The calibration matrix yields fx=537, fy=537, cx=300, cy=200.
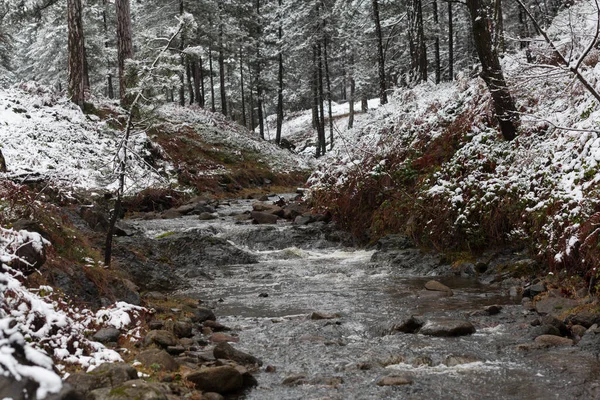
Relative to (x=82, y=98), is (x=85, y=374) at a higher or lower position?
lower

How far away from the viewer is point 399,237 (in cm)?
1202

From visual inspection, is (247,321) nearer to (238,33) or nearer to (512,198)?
(512,198)

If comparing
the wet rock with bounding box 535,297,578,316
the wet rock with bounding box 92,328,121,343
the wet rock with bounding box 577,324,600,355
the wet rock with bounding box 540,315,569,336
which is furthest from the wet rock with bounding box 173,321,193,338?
the wet rock with bounding box 535,297,578,316

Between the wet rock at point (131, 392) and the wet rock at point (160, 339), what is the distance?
5.40 feet

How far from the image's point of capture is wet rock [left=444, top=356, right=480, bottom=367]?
18.5 feet

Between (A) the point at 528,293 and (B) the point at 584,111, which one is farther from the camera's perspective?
(B) the point at 584,111

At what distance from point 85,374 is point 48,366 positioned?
959mm

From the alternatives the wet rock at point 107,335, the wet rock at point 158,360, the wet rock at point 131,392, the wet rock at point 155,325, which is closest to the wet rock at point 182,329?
the wet rock at point 155,325

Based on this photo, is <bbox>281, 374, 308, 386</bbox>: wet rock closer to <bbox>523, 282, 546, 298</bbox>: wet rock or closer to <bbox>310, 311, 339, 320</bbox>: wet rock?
<bbox>310, 311, 339, 320</bbox>: wet rock

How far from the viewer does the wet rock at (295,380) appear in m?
5.22

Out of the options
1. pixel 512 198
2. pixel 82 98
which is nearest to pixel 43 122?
pixel 82 98

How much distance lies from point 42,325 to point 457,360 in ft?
13.6

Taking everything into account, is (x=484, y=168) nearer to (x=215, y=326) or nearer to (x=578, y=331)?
(x=578, y=331)

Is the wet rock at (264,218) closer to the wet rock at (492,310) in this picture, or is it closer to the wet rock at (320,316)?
the wet rock at (320,316)
